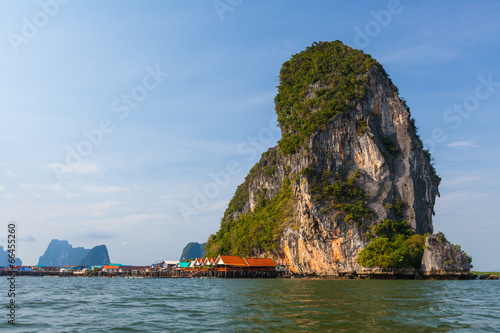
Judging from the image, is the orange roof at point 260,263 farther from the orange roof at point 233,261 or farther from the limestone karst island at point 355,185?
the limestone karst island at point 355,185

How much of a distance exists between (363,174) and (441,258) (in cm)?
1948

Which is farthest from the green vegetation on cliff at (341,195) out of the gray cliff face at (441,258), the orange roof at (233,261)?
the orange roof at (233,261)

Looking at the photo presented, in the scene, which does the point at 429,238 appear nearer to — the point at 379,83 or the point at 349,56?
the point at 379,83

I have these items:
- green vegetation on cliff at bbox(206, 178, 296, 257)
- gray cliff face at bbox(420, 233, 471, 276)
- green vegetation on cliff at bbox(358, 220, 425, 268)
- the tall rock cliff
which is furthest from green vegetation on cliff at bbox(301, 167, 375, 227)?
green vegetation on cliff at bbox(206, 178, 296, 257)

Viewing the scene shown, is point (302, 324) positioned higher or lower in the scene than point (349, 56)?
lower

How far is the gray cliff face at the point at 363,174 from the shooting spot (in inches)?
2697

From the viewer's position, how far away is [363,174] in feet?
234

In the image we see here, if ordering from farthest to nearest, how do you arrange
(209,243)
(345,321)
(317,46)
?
(209,243)
(317,46)
(345,321)

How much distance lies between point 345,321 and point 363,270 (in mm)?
52232

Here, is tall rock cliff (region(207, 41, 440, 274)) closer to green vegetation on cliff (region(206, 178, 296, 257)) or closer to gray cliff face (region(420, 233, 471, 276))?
green vegetation on cliff (region(206, 178, 296, 257))

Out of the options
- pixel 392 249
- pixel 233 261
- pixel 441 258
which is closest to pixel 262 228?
pixel 233 261

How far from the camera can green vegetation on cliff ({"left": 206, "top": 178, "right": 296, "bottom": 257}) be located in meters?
85.1

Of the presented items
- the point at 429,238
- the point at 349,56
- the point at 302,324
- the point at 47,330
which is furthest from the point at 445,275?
the point at 47,330

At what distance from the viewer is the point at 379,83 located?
77.6 meters
